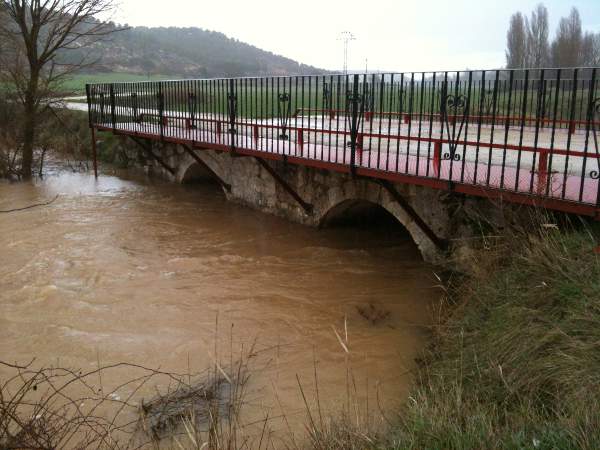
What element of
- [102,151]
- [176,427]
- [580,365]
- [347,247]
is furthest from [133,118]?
[580,365]

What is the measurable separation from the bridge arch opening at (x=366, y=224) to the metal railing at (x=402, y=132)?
0.99 m

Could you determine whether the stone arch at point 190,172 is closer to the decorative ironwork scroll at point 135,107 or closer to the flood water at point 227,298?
the decorative ironwork scroll at point 135,107

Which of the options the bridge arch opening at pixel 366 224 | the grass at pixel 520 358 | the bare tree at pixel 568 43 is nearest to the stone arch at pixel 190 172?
the bridge arch opening at pixel 366 224

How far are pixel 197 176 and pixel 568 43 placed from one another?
34.0 metres

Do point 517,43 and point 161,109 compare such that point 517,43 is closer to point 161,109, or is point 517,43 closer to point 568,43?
point 568,43

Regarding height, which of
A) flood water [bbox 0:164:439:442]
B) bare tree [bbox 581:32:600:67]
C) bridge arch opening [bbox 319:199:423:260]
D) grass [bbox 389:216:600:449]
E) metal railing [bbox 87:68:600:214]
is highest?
bare tree [bbox 581:32:600:67]

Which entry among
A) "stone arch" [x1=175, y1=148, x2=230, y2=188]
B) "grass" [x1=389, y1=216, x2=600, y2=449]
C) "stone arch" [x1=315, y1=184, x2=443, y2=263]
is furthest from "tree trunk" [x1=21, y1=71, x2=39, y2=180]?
"grass" [x1=389, y1=216, x2=600, y2=449]

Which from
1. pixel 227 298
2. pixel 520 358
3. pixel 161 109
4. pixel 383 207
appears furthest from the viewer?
pixel 161 109

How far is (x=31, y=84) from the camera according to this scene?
15258 millimetres

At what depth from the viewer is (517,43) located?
4075 cm

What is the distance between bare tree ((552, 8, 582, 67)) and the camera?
36.1 meters

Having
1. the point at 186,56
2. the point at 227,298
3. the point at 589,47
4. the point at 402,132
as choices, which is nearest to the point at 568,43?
the point at 589,47

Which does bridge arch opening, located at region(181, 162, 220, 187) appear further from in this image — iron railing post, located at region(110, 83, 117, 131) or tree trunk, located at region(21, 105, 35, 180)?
tree trunk, located at region(21, 105, 35, 180)

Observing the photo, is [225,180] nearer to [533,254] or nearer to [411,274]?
[411,274]
